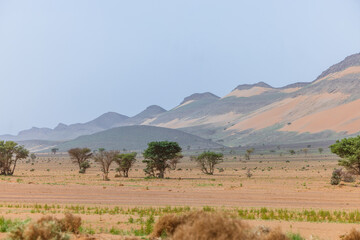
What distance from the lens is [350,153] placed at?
134 ft

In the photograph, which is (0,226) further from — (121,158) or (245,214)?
(121,158)

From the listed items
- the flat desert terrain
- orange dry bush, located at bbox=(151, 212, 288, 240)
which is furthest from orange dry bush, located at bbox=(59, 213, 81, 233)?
orange dry bush, located at bbox=(151, 212, 288, 240)

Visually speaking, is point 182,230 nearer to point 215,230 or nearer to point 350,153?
point 215,230

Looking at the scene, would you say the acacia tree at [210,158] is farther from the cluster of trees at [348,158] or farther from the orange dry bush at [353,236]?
the orange dry bush at [353,236]

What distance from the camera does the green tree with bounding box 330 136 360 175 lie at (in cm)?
3935

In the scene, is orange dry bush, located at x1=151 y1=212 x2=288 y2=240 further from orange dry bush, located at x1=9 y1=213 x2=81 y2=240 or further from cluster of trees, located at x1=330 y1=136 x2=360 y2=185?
cluster of trees, located at x1=330 y1=136 x2=360 y2=185

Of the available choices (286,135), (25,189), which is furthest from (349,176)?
(286,135)

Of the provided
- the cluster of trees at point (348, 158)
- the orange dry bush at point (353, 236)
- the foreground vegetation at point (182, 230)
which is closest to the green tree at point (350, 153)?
the cluster of trees at point (348, 158)

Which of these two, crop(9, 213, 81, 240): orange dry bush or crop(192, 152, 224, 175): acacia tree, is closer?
crop(9, 213, 81, 240): orange dry bush

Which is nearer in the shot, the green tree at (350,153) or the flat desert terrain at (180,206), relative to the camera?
the flat desert terrain at (180,206)

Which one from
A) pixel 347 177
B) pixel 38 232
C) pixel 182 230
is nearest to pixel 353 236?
pixel 182 230

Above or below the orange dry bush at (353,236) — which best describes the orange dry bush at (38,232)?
above

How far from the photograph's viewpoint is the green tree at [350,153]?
1549 inches

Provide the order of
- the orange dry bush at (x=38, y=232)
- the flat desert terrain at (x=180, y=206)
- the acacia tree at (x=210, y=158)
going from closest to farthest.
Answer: the orange dry bush at (x=38, y=232)
the flat desert terrain at (x=180, y=206)
the acacia tree at (x=210, y=158)
